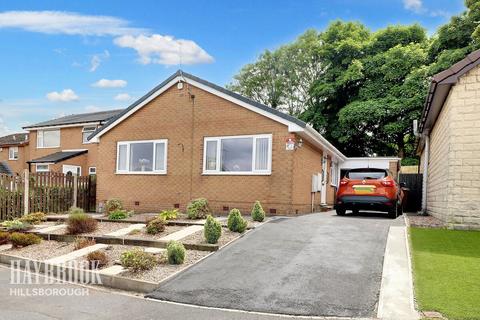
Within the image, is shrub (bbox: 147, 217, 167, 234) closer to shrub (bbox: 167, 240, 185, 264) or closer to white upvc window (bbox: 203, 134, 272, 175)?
shrub (bbox: 167, 240, 185, 264)

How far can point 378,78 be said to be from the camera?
95.4ft

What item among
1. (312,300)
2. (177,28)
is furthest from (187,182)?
(312,300)

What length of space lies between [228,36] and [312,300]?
15293mm

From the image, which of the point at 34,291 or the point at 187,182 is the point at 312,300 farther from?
the point at 187,182

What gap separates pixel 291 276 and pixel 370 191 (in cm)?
717

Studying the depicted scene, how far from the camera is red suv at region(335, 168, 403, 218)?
489 inches

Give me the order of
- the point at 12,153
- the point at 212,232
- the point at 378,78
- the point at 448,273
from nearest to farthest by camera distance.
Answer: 1. the point at 448,273
2. the point at 212,232
3. the point at 378,78
4. the point at 12,153

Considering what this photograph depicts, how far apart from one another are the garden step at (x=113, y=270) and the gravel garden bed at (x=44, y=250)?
7.22ft

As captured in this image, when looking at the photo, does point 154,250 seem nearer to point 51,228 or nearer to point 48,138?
point 51,228

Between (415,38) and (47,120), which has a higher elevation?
(415,38)

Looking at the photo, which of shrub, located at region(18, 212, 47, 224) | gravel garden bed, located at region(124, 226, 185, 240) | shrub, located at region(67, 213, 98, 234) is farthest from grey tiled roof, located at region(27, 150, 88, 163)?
gravel garden bed, located at region(124, 226, 185, 240)

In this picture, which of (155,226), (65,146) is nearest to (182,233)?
(155,226)

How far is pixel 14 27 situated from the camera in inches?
547

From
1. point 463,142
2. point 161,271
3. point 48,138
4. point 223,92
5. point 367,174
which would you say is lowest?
point 161,271
